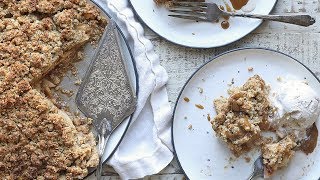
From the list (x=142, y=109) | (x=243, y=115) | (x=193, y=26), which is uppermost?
(x=193, y=26)

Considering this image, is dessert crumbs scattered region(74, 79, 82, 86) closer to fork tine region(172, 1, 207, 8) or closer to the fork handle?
fork tine region(172, 1, 207, 8)

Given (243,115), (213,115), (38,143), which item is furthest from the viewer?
(213,115)

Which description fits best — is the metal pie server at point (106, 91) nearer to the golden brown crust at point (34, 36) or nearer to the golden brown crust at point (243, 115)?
the golden brown crust at point (34, 36)

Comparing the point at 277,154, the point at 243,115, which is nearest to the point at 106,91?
the point at 243,115

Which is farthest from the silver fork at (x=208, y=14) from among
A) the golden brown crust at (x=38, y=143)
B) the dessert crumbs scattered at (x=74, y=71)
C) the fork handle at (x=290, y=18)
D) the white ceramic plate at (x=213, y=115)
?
the golden brown crust at (x=38, y=143)

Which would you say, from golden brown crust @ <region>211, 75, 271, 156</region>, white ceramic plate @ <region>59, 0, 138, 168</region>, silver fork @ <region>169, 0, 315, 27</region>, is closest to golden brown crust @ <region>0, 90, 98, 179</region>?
white ceramic plate @ <region>59, 0, 138, 168</region>

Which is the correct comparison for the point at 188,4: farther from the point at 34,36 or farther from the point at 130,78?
the point at 34,36
